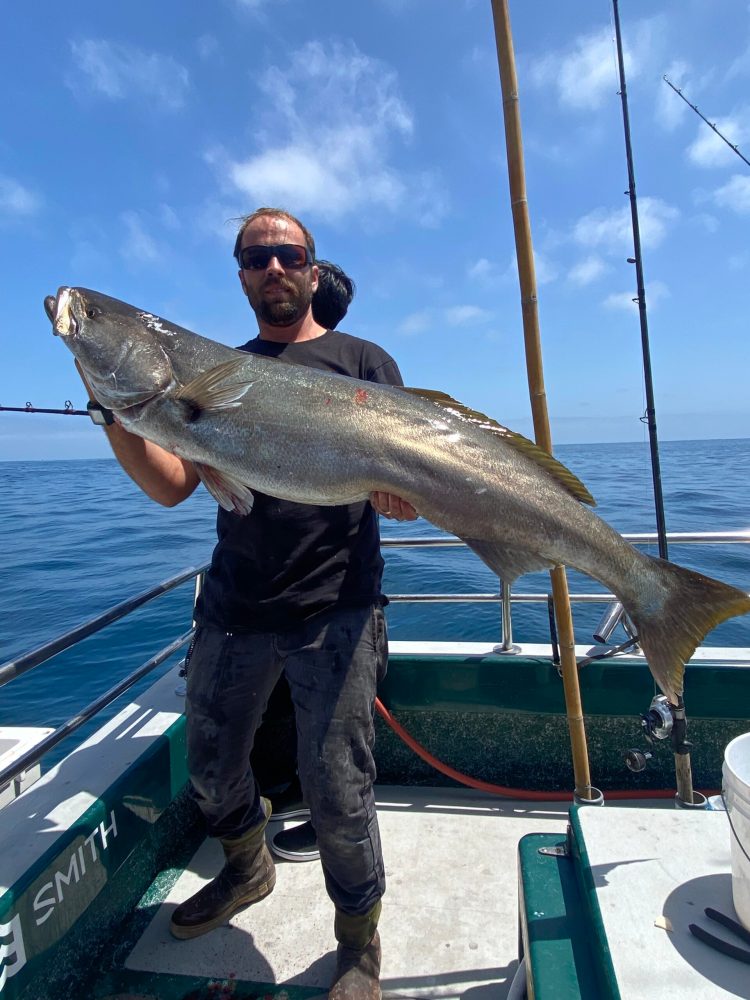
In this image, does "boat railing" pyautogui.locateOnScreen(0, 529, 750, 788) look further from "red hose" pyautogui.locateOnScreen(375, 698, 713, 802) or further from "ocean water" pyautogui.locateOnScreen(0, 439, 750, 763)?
"ocean water" pyautogui.locateOnScreen(0, 439, 750, 763)

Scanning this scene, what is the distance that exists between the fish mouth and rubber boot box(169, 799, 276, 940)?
2.51m

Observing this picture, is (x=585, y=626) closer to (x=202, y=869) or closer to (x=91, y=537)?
(x=202, y=869)

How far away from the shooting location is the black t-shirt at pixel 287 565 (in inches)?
108

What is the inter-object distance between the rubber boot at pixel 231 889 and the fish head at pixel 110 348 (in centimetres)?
218

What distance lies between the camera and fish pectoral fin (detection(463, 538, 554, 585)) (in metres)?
2.74

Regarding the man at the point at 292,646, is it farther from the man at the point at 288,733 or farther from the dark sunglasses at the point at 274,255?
the man at the point at 288,733

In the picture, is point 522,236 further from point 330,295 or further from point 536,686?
point 536,686

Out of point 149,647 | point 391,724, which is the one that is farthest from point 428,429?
point 149,647

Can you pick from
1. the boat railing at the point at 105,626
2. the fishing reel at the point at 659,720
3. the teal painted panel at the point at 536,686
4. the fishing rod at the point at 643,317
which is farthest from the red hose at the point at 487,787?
the fishing rod at the point at 643,317

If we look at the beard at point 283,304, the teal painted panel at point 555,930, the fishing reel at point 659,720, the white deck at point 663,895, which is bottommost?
the teal painted panel at point 555,930

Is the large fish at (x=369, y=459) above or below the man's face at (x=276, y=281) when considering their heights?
below

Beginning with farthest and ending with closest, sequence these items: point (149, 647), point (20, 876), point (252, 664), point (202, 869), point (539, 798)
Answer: point (149, 647) → point (539, 798) → point (202, 869) → point (252, 664) → point (20, 876)

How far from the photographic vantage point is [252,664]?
283 centimetres

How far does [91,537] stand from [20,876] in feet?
56.8
